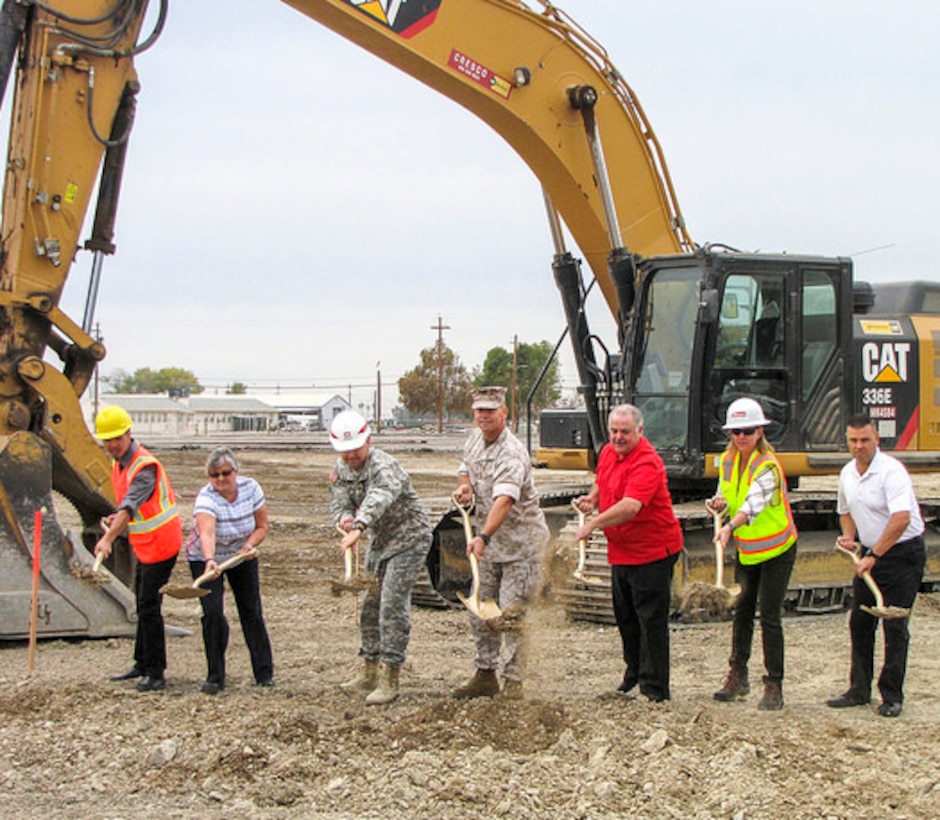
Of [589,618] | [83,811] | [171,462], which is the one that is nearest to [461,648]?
[589,618]

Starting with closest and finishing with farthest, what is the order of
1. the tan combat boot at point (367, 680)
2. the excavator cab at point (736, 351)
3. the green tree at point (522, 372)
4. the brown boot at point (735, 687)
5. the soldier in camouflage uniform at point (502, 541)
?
1. the soldier in camouflage uniform at point (502, 541)
2. the brown boot at point (735, 687)
3. the tan combat boot at point (367, 680)
4. the excavator cab at point (736, 351)
5. the green tree at point (522, 372)

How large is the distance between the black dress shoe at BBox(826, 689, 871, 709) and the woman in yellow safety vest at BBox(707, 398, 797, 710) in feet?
0.99

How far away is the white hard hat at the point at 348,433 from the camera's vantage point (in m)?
7.05

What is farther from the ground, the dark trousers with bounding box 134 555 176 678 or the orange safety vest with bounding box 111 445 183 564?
the orange safety vest with bounding box 111 445 183 564

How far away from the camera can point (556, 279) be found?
36.5 ft

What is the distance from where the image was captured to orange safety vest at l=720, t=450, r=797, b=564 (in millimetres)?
7098

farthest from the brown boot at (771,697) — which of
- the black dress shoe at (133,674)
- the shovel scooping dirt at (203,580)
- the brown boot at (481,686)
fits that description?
the black dress shoe at (133,674)

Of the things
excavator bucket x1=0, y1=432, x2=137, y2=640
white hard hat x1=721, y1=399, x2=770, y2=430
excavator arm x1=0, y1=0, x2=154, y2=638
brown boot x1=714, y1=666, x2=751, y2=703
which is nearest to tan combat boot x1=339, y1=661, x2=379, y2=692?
brown boot x1=714, y1=666, x2=751, y2=703

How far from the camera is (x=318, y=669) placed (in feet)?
27.1

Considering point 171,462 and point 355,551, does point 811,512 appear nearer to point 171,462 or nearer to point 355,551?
point 355,551

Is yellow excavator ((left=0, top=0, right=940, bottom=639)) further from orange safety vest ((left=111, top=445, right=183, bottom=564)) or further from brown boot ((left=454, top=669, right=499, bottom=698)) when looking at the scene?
brown boot ((left=454, top=669, right=499, bottom=698))

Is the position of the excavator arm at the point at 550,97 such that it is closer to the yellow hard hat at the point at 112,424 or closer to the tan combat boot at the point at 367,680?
the yellow hard hat at the point at 112,424

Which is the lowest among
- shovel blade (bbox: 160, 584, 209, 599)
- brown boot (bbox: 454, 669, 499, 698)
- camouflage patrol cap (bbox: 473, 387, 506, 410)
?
brown boot (bbox: 454, 669, 499, 698)

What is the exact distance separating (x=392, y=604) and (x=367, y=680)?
0.53m
